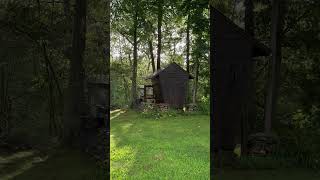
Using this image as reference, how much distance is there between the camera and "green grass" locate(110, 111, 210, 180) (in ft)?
20.3

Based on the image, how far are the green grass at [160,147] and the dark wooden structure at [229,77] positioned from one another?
2.04 meters

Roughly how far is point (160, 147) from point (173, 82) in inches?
107

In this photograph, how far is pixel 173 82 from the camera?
578 cm

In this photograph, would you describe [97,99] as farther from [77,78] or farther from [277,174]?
[277,174]

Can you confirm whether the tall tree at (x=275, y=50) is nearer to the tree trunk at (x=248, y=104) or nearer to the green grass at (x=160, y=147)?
the tree trunk at (x=248, y=104)

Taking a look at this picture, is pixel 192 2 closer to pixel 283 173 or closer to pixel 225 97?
pixel 225 97

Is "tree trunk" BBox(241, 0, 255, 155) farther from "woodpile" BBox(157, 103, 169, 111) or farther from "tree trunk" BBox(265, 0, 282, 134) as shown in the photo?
"woodpile" BBox(157, 103, 169, 111)

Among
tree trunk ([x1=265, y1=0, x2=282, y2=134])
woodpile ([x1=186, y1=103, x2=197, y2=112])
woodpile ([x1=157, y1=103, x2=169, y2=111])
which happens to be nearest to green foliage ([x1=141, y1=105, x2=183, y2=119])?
woodpile ([x1=157, y1=103, x2=169, y2=111])

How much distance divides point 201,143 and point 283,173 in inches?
186

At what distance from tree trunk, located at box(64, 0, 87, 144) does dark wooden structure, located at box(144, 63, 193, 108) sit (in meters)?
2.30

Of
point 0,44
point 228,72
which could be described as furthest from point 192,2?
point 0,44

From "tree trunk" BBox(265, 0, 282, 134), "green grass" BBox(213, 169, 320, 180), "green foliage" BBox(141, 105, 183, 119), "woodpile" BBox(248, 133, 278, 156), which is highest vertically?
"tree trunk" BBox(265, 0, 282, 134)

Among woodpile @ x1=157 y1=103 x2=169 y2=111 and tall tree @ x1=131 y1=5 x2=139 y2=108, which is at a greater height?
tall tree @ x1=131 y1=5 x2=139 y2=108

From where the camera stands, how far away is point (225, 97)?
344 centimetres
